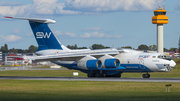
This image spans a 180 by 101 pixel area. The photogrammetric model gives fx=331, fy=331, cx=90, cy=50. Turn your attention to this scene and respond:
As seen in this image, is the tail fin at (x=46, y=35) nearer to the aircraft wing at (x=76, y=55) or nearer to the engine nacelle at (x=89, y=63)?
the aircraft wing at (x=76, y=55)

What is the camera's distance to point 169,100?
1927cm

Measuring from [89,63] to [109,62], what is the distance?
2.69 m

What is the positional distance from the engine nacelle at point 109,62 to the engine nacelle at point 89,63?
2.17 ft

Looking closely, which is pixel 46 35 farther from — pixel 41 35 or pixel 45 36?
pixel 41 35

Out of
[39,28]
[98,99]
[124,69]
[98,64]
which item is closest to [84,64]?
[98,64]

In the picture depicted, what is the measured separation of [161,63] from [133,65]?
3.40 m

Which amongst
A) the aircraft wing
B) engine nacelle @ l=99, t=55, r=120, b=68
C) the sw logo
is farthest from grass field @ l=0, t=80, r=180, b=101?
the sw logo

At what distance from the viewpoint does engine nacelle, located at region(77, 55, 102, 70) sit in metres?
40.6

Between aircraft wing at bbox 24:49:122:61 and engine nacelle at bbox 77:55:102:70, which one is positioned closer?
engine nacelle at bbox 77:55:102:70

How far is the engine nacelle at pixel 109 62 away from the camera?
130 ft

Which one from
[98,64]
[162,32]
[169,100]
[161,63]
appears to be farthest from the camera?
[162,32]

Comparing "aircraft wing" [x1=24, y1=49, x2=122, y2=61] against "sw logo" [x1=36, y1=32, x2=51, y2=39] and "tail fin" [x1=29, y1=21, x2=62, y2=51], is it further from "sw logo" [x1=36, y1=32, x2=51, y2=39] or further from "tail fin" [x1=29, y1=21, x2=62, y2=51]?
"sw logo" [x1=36, y1=32, x2=51, y2=39]

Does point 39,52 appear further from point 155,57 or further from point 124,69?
point 155,57

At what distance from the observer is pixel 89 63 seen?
135 ft
